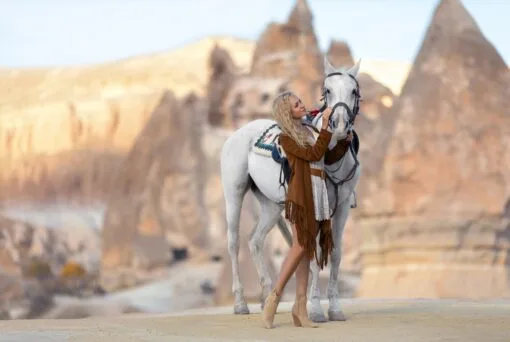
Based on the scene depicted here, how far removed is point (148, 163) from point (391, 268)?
42469 millimetres

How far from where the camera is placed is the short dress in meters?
7.82

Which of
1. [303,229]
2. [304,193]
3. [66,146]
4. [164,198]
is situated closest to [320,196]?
[304,193]

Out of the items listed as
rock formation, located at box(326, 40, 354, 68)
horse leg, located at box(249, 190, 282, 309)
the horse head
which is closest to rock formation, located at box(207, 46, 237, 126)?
rock formation, located at box(326, 40, 354, 68)

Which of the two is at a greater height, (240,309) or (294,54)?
(294,54)

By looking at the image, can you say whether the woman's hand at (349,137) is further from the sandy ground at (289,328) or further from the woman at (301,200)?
the sandy ground at (289,328)

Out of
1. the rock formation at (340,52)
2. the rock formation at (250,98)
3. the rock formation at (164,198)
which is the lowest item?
the rock formation at (164,198)

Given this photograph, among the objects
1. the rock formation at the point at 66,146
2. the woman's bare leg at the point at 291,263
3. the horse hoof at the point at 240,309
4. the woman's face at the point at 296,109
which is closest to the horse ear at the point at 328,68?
the woman's face at the point at 296,109

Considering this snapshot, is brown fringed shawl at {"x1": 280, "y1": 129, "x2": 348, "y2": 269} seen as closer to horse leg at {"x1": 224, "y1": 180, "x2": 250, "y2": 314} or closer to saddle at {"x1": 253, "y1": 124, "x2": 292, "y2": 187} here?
saddle at {"x1": 253, "y1": 124, "x2": 292, "y2": 187}

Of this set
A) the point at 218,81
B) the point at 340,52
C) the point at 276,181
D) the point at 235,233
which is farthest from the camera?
the point at 218,81

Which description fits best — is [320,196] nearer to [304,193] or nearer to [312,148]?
[304,193]

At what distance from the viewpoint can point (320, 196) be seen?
783 centimetres

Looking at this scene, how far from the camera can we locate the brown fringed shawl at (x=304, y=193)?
25.3 ft

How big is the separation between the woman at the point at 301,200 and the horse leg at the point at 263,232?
1.02m

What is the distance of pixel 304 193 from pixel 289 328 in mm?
898
